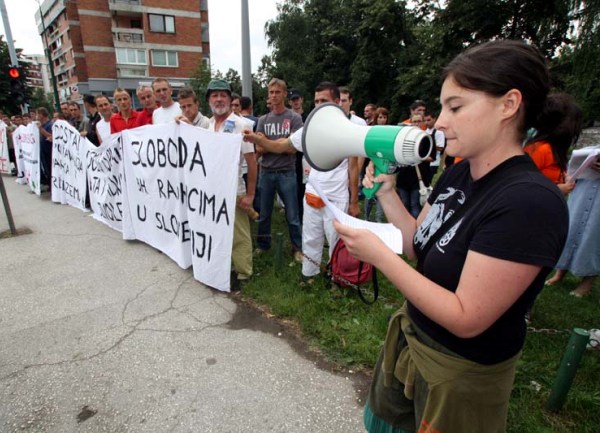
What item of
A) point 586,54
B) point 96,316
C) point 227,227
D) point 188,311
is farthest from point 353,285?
point 586,54

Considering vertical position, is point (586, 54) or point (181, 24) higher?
point (181, 24)

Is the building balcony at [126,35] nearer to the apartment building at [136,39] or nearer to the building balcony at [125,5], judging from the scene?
A: the apartment building at [136,39]

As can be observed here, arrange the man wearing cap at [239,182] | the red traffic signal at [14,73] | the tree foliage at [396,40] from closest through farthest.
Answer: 1. the man wearing cap at [239,182]
2. the red traffic signal at [14,73]
3. the tree foliage at [396,40]

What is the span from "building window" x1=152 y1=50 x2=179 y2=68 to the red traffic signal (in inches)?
1008

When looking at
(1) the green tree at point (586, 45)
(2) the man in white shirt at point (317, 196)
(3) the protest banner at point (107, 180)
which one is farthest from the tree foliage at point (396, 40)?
(3) the protest banner at point (107, 180)

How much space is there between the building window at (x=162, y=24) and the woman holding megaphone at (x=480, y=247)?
3923 centimetres

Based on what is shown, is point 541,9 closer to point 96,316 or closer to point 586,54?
point 586,54

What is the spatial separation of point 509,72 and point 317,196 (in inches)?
90.5

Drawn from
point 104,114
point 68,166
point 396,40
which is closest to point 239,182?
point 104,114

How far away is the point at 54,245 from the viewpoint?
15.6ft

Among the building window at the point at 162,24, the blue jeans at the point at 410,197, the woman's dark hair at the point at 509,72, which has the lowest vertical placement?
the blue jeans at the point at 410,197

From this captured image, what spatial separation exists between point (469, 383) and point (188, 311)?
2545 millimetres

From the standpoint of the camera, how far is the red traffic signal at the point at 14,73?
1087 centimetres

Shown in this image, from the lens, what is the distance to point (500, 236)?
817 mm
